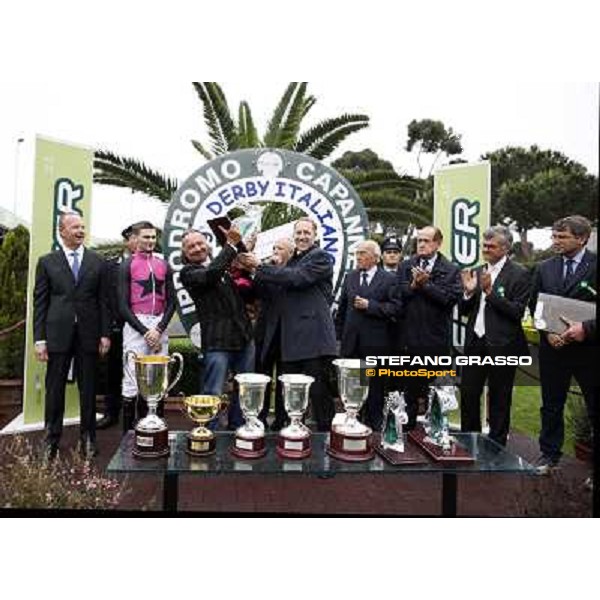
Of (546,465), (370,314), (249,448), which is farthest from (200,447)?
(546,465)

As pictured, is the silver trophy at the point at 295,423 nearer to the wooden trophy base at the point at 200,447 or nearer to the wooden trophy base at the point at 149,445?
the wooden trophy base at the point at 200,447

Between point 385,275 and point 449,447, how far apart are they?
33.3 inches

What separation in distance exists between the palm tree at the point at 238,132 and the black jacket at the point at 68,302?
42cm

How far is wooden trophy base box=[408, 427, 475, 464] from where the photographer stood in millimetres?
2537

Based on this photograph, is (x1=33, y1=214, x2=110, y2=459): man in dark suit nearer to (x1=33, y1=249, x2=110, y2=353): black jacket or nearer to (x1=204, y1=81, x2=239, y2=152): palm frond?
(x1=33, y1=249, x2=110, y2=353): black jacket

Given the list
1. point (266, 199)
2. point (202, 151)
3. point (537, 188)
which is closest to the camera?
point (537, 188)

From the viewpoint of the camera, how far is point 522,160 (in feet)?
9.03

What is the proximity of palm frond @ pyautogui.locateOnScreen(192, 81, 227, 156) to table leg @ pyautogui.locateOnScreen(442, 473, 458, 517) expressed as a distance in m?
1.78

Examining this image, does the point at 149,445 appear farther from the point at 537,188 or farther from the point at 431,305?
the point at 537,188

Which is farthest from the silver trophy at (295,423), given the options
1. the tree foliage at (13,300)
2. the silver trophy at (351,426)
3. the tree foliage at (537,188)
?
the tree foliage at (13,300)

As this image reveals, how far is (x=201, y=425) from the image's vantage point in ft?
8.70

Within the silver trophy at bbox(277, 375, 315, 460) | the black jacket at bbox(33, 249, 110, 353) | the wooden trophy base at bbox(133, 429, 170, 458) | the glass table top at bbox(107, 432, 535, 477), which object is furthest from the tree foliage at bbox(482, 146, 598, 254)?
the black jacket at bbox(33, 249, 110, 353)

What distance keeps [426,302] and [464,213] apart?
46 centimetres

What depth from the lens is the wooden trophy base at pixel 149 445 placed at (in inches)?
100
